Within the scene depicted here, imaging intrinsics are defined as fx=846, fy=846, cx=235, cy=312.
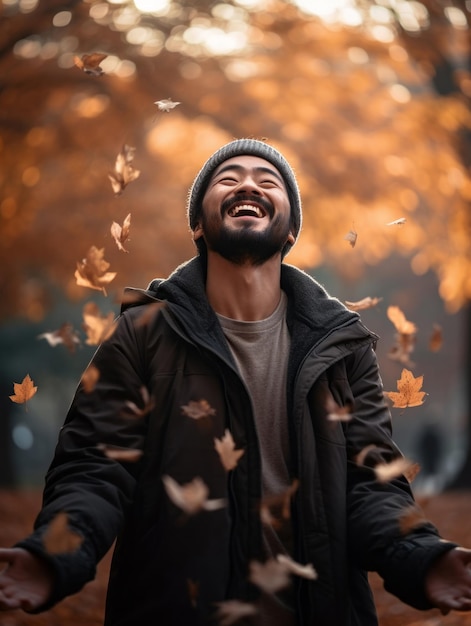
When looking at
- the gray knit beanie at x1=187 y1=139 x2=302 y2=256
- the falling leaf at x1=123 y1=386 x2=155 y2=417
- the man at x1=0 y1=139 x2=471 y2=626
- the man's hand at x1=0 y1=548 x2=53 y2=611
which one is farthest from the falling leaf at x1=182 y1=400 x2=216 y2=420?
the gray knit beanie at x1=187 y1=139 x2=302 y2=256

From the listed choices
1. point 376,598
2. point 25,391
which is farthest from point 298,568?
point 376,598

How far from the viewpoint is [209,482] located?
2.64 metres

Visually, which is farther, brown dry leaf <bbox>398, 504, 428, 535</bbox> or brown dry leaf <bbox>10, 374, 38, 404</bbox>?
brown dry leaf <bbox>10, 374, 38, 404</bbox>

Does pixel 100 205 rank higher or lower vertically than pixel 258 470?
lower

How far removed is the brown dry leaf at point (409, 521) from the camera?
256 centimetres

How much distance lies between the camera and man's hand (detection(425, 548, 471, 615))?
94.5 inches

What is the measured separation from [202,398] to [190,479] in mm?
262

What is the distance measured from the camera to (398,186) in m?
12.2

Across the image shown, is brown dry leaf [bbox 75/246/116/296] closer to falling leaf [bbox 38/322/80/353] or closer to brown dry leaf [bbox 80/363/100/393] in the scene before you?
falling leaf [bbox 38/322/80/353]

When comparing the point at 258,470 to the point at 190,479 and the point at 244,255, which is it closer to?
the point at 190,479

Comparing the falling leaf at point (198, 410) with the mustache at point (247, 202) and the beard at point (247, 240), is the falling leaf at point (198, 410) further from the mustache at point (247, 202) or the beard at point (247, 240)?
the mustache at point (247, 202)

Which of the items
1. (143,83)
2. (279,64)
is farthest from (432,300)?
(143,83)

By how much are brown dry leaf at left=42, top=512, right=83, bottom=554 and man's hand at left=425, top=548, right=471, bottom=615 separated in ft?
3.33

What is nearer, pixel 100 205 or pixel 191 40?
pixel 191 40
